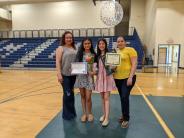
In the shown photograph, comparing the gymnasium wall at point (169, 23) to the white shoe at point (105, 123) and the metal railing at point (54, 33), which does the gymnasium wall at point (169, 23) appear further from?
the white shoe at point (105, 123)

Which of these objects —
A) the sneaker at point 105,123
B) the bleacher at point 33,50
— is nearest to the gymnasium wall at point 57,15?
the bleacher at point 33,50

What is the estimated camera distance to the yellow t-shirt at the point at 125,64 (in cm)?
348

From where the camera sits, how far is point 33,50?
57.0ft

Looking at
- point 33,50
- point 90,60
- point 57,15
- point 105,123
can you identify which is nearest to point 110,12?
point 90,60

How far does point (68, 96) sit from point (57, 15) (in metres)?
17.0

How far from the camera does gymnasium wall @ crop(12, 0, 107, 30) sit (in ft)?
63.8

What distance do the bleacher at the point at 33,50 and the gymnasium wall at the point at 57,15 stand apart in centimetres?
168

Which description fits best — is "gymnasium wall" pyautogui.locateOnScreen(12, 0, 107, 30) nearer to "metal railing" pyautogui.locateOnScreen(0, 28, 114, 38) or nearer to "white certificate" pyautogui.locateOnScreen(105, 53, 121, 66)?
"metal railing" pyautogui.locateOnScreen(0, 28, 114, 38)

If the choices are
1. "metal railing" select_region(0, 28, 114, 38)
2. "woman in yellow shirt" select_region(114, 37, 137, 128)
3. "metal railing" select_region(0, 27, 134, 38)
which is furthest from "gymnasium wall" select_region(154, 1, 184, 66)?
"woman in yellow shirt" select_region(114, 37, 137, 128)

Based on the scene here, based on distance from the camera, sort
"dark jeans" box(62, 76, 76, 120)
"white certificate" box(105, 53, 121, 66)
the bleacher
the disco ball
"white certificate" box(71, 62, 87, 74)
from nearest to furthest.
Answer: "white certificate" box(105, 53, 121, 66)
"white certificate" box(71, 62, 87, 74)
"dark jeans" box(62, 76, 76, 120)
the disco ball
the bleacher

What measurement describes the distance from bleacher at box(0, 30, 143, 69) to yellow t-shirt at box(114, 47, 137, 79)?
9.90m

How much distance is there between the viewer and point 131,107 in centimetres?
477

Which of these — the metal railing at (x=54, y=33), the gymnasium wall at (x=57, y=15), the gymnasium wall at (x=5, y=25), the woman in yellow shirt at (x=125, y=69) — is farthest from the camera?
the gymnasium wall at (x=5, y=25)

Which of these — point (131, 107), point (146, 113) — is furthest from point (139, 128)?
point (131, 107)
